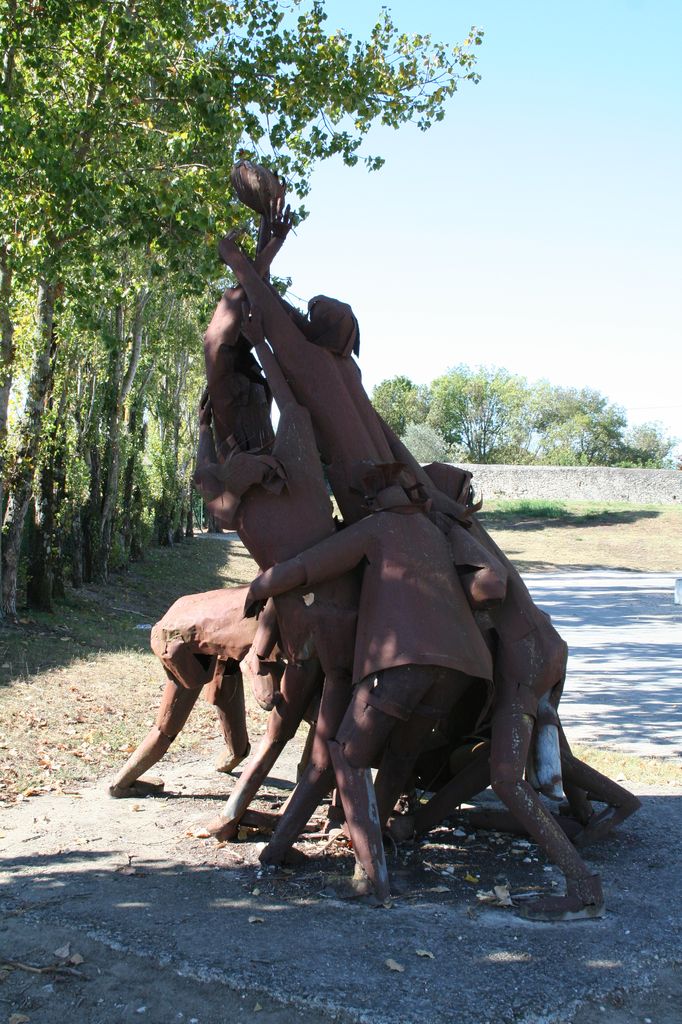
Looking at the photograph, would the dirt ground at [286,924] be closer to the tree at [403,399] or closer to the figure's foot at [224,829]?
the figure's foot at [224,829]

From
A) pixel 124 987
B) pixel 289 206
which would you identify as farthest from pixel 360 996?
pixel 289 206

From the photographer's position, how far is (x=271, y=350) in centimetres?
591

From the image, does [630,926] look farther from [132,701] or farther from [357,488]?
[132,701]

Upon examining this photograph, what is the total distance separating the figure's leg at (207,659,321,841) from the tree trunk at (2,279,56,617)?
8963 mm

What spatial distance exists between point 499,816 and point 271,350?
10.2 ft

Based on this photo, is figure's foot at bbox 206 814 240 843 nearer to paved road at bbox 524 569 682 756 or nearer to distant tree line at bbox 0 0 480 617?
paved road at bbox 524 569 682 756

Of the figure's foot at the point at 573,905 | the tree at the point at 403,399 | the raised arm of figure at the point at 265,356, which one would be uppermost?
the tree at the point at 403,399

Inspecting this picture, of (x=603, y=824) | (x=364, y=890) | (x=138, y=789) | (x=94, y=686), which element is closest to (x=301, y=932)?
(x=364, y=890)

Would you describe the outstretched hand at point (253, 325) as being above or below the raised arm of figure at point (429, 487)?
above

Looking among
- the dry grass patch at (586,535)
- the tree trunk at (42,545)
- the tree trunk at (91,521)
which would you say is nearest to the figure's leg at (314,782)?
the tree trunk at (42,545)

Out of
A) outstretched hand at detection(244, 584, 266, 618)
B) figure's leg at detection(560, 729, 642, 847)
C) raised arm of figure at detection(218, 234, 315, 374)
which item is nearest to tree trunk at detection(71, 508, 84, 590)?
raised arm of figure at detection(218, 234, 315, 374)

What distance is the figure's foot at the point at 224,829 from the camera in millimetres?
5863

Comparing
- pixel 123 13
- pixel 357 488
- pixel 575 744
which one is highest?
pixel 123 13

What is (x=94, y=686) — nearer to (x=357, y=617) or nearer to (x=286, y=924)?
(x=357, y=617)
